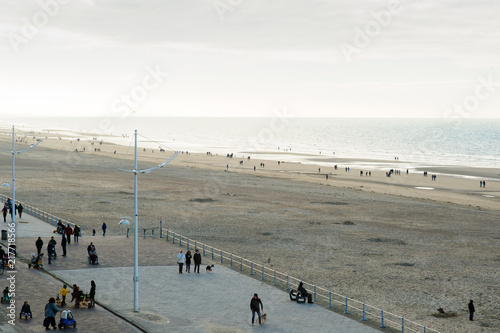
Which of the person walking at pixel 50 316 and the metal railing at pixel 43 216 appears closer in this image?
the person walking at pixel 50 316

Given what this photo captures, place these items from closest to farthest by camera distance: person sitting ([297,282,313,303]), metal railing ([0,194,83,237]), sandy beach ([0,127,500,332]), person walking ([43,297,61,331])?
person walking ([43,297,61,331]) → person sitting ([297,282,313,303]) → sandy beach ([0,127,500,332]) → metal railing ([0,194,83,237])

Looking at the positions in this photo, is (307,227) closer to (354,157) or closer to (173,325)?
(173,325)

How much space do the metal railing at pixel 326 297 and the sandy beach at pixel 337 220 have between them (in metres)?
0.94

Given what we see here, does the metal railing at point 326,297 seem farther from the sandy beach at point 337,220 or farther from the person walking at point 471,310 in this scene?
the person walking at point 471,310

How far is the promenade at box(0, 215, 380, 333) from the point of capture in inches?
770

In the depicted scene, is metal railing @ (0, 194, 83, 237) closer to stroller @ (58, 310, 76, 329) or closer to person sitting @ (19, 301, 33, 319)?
person sitting @ (19, 301, 33, 319)

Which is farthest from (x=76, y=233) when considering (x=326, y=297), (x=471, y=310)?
(x=471, y=310)

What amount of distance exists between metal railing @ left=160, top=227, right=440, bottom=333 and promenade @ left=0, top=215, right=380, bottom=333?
2.69 ft

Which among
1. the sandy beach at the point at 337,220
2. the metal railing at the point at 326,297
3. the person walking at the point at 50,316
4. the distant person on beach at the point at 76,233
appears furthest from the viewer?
the distant person on beach at the point at 76,233

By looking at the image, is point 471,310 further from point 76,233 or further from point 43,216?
point 43,216

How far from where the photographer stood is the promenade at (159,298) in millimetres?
19547

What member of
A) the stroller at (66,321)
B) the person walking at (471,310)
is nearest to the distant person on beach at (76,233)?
the stroller at (66,321)

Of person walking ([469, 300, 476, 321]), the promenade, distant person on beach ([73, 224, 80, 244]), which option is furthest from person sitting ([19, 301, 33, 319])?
person walking ([469, 300, 476, 321])

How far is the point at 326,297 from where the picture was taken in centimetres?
2478
